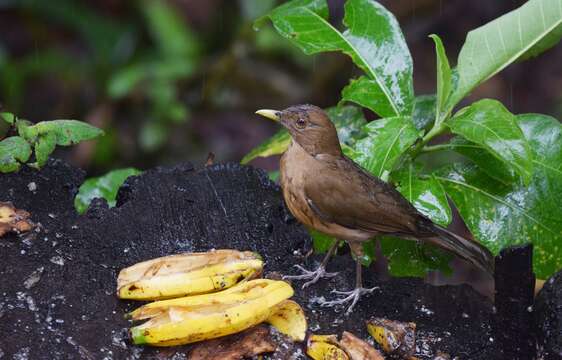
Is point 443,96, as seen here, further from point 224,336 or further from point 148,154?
point 148,154

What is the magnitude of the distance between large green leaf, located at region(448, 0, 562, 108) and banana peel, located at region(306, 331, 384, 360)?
1.33 meters

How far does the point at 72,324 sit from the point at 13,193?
754 millimetres

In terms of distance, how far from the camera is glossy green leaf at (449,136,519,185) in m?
4.15

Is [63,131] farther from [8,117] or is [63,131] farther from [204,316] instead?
[204,316]

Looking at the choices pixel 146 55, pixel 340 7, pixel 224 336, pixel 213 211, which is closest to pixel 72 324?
pixel 224 336

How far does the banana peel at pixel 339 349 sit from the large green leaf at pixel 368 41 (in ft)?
4.21

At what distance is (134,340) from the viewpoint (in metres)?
3.24

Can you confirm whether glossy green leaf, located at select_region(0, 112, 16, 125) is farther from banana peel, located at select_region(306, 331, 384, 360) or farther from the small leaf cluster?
banana peel, located at select_region(306, 331, 384, 360)

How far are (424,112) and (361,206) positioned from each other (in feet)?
2.95

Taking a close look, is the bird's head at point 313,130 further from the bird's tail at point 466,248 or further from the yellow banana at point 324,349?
the yellow banana at point 324,349

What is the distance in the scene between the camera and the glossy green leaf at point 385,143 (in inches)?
156

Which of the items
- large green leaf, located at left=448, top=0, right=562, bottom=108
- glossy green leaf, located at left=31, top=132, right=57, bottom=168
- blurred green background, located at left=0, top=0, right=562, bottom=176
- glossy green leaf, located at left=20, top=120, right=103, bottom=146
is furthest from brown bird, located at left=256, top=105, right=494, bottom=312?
blurred green background, located at left=0, top=0, right=562, bottom=176

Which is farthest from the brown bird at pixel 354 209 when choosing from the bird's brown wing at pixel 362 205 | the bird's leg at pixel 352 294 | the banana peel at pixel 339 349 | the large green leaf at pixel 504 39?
the large green leaf at pixel 504 39

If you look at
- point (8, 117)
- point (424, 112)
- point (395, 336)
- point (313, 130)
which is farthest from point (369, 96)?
point (8, 117)
